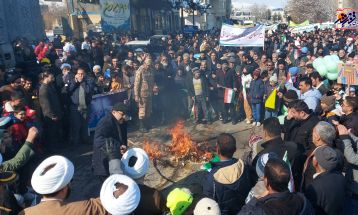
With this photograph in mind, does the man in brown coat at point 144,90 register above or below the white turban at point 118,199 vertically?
below

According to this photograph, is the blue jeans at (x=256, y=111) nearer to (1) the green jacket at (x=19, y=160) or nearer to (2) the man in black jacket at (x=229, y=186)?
(2) the man in black jacket at (x=229, y=186)

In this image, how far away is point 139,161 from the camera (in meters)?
3.96

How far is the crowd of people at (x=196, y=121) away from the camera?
10.2ft

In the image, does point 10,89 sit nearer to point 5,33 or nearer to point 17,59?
point 17,59

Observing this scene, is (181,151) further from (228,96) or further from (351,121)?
(351,121)

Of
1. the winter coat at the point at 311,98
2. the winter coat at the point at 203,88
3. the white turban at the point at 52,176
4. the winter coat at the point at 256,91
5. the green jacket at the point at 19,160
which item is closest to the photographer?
the white turban at the point at 52,176

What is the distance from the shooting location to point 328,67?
9.93 metres

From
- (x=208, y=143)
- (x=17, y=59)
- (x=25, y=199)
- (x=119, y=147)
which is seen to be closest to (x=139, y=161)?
(x=119, y=147)

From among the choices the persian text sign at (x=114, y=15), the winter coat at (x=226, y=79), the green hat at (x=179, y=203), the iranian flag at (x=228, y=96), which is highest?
the persian text sign at (x=114, y=15)

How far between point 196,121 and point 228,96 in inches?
50.4

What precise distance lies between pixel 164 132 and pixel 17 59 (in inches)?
304

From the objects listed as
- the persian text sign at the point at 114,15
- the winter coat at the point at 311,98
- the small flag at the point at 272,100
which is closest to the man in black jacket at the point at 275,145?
the winter coat at the point at 311,98

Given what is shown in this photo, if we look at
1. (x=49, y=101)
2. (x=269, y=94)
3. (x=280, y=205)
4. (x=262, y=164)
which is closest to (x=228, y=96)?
(x=269, y=94)

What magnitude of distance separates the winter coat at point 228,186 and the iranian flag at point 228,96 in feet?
23.5
